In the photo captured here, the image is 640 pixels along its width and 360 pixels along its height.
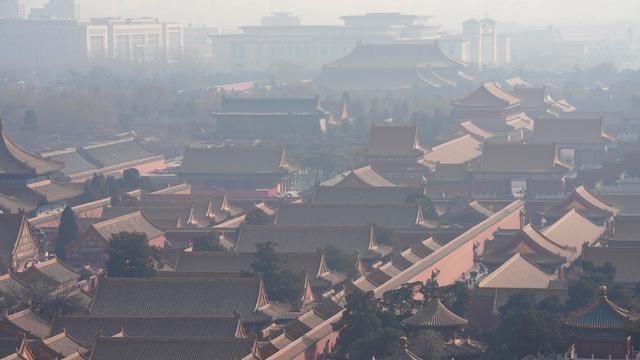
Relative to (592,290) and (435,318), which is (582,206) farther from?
(435,318)

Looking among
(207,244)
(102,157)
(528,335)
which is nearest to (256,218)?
(207,244)

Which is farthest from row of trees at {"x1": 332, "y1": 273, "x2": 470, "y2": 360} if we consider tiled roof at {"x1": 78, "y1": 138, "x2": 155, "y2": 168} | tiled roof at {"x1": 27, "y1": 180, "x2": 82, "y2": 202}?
tiled roof at {"x1": 78, "y1": 138, "x2": 155, "y2": 168}

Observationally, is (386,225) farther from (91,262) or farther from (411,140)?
(411,140)

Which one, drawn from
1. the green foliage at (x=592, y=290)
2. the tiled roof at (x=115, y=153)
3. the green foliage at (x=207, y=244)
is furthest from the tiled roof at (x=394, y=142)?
the green foliage at (x=592, y=290)

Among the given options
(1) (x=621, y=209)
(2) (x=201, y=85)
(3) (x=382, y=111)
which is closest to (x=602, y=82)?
(2) (x=201, y=85)

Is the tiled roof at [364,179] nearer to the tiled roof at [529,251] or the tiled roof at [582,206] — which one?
the tiled roof at [582,206]

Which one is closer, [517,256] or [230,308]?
[230,308]
